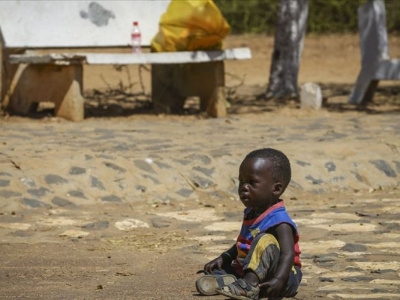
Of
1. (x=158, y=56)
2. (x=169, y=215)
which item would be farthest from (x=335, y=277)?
(x=158, y=56)

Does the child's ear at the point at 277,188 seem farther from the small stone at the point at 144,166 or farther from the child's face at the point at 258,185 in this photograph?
the small stone at the point at 144,166

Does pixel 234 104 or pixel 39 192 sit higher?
pixel 39 192

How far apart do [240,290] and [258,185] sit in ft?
1.63

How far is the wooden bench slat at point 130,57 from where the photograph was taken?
8.87m

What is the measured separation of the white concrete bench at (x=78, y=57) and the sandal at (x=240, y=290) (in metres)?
5.32

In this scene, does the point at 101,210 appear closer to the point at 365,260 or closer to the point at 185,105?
the point at 365,260

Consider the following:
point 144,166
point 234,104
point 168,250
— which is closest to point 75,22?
point 234,104

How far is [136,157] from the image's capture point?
692 centimetres

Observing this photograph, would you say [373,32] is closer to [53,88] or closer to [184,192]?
[53,88]

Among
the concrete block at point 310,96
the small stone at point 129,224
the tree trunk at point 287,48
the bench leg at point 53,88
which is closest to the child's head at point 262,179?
the small stone at point 129,224

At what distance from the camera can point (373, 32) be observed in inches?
432

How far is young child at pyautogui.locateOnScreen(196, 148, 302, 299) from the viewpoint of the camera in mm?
3863

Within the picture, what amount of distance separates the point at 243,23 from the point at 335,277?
14.6 metres

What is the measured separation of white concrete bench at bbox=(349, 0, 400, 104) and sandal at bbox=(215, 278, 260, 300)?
7141mm
